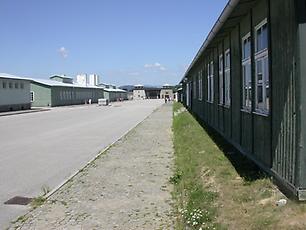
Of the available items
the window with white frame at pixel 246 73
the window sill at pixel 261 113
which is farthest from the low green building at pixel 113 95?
the window sill at pixel 261 113

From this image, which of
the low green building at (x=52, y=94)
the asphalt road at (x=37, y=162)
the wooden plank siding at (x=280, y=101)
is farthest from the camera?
the low green building at (x=52, y=94)

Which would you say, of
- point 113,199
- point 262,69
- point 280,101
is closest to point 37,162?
point 113,199

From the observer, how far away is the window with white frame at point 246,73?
9.70 meters

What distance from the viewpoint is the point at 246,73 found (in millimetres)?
Result: 10281

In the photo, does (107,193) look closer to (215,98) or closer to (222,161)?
(222,161)

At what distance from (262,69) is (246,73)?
6.45ft

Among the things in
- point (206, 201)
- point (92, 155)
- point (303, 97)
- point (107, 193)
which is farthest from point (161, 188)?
point (92, 155)

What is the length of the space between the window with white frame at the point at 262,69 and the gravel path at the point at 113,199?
2.39 m

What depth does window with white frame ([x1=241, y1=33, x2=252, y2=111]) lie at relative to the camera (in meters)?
9.70

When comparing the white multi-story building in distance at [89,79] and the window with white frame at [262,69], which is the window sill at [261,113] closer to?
the window with white frame at [262,69]

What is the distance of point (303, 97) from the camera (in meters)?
5.63

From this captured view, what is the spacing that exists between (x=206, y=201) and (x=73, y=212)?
6.56ft

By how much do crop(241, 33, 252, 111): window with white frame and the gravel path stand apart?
2410mm

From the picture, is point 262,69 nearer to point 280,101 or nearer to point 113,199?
point 280,101
